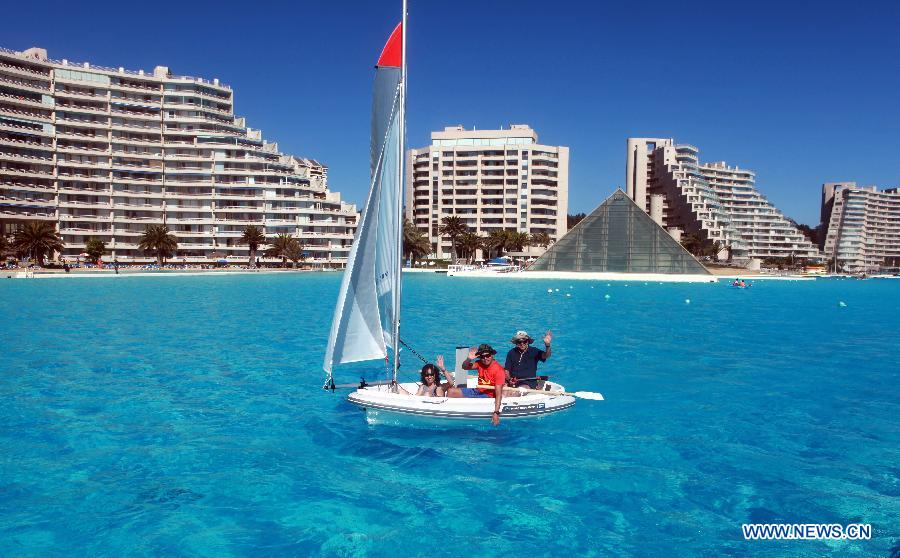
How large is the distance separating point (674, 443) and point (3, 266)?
11502 centimetres

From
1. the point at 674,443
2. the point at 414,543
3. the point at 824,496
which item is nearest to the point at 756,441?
the point at 674,443

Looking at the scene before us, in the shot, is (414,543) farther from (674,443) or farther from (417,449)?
(674,443)

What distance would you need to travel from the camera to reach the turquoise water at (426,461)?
10.3 m

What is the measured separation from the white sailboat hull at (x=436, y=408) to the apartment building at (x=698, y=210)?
560 ft

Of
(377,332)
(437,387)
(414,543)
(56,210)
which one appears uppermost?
(56,210)

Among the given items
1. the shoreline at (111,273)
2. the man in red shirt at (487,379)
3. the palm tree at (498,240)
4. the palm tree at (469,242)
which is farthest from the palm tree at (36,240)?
the man in red shirt at (487,379)

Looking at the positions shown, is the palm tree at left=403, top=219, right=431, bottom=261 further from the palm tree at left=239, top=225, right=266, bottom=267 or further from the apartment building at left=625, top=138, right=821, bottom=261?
the apartment building at left=625, top=138, right=821, bottom=261

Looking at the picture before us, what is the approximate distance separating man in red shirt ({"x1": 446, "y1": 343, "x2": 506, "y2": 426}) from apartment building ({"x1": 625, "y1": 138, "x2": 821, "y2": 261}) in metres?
170

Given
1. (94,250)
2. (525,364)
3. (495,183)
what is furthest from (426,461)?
(495,183)

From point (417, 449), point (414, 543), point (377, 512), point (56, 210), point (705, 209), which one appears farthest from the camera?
point (705, 209)

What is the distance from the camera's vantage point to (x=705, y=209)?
17925cm

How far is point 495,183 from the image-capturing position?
172 metres

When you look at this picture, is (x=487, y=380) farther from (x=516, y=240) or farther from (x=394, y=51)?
(x=516, y=240)

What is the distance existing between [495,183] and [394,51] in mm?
159914
